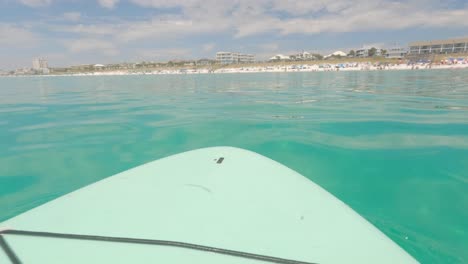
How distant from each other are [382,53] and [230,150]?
85.4m

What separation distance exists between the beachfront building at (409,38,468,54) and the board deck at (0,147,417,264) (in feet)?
269

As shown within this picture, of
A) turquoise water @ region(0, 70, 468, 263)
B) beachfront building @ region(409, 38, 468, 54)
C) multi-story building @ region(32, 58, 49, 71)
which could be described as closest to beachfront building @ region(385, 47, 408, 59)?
beachfront building @ region(409, 38, 468, 54)

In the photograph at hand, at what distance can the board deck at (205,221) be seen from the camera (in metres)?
1.18

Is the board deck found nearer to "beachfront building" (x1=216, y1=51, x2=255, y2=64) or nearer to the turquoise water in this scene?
the turquoise water

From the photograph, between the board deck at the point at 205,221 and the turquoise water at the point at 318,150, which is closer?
the board deck at the point at 205,221

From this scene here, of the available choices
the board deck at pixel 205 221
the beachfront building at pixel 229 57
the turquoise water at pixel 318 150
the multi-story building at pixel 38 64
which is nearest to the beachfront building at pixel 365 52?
the beachfront building at pixel 229 57

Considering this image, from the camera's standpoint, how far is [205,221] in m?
1.40

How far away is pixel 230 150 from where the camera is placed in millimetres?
2484

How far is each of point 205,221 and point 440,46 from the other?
84.4 meters

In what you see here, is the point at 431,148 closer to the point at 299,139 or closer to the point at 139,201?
the point at 299,139

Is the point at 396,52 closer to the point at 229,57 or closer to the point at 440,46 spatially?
the point at 440,46

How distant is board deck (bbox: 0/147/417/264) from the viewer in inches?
46.3

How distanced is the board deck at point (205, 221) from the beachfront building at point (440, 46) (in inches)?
3230

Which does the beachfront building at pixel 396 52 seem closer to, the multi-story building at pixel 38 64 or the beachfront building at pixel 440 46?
the beachfront building at pixel 440 46
